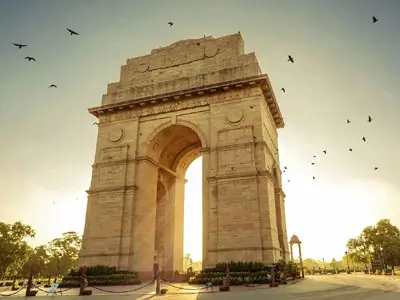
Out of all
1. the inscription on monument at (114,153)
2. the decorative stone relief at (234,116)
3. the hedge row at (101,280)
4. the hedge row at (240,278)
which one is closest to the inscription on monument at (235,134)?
the decorative stone relief at (234,116)

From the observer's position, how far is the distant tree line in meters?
52.0

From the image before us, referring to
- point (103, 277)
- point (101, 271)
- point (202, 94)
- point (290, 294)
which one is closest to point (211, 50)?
point (202, 94)

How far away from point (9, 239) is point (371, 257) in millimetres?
68243

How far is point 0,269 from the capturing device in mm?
53719

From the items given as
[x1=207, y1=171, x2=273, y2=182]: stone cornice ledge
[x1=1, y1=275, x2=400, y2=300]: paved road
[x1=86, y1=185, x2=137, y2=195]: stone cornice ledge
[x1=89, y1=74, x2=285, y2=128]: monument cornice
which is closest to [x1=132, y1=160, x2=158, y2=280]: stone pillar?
[x1=86, y1=185, x2=137, y2=195]: stone cornice ledge

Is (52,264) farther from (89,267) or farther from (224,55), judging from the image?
(224,55)

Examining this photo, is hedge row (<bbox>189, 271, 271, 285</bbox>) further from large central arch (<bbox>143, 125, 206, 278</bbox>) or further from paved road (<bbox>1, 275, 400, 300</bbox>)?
large central arch (<bbox>143, 125, 206, 278</bbox>)

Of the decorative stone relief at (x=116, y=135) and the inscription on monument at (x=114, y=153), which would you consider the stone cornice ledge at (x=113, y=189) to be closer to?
the inscription on monument at (x=114, y=153)

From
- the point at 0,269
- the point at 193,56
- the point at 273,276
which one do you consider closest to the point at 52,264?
the point at 0,269

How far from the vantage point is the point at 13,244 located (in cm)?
5253

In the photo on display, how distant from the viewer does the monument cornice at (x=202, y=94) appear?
2466 centimetres

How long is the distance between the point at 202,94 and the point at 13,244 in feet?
147

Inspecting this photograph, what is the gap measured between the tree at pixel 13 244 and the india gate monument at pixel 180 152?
3459 centimetres

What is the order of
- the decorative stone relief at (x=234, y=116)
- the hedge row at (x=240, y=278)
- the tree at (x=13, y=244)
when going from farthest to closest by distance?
1. the tree at (x=13, y=244)
2. the decorative stone relief at (x=234, y=116)
3. the hedge row at (x=240, y=278)
